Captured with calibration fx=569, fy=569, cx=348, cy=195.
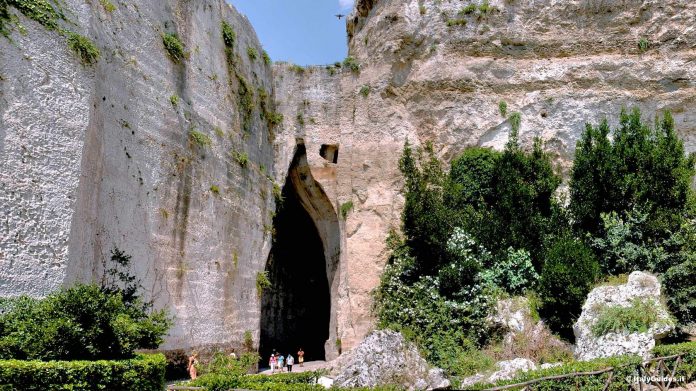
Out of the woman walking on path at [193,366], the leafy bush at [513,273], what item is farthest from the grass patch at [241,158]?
the leafy bush at [513,273]

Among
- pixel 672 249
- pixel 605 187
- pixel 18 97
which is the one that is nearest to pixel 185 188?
pixel 18 97

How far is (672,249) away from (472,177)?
6.21 metres

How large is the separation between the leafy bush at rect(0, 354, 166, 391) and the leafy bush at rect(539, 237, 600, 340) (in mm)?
9929

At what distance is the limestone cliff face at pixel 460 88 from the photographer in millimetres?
18688

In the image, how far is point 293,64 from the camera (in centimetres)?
2178

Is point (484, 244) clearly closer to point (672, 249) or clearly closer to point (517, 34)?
point (672, 249)

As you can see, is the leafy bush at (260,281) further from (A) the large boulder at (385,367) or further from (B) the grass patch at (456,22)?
(B) the grass patch at (456,22)

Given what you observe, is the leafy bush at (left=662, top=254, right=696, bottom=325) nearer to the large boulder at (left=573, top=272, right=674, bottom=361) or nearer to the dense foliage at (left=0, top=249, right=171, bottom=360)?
the large boulder at (left=573, top=272, right=674, bottom=361)

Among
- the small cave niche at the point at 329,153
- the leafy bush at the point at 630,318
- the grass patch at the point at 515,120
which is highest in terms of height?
the grass patch at the point at 515,120

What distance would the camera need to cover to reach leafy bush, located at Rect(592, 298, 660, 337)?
11719 mm

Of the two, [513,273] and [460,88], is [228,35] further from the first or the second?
[513,273]

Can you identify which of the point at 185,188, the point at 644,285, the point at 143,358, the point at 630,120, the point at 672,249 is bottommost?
the point at 143,358

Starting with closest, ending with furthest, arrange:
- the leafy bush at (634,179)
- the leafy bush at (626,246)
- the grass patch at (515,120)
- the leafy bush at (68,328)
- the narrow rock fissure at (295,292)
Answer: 1. the leafy bush at (68,328)
2. the leafy bush at (626,246)
3. the leafy bush at (634,179)
4. the grass patch at (515,120)
5. the narrow rock fissure at (295,292)

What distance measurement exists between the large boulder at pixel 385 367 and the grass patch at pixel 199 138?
665 cm
